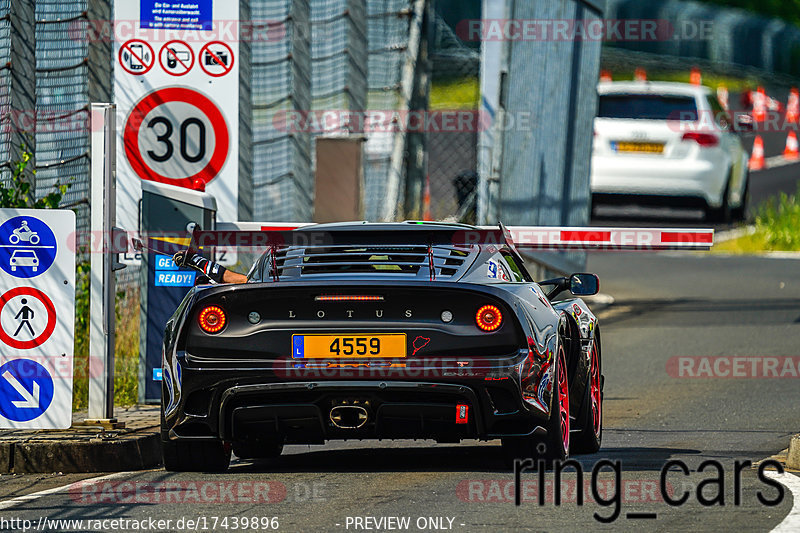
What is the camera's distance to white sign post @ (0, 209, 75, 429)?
951 cm

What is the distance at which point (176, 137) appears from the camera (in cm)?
1223

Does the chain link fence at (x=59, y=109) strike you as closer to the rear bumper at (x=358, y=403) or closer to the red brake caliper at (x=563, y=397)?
the rear bumper at (x=358, y=403)

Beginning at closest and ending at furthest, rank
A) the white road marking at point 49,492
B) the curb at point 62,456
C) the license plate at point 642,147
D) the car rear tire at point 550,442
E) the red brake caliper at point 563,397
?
the white road marking at point 49,492
the car rear tire at point 550,442
the red brake caliper at point 563,397
the curb at point 62,456
the license plate at point 642,147

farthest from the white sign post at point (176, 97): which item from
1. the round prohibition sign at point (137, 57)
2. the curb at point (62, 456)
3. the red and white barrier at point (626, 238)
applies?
the curb at point (62, 456)

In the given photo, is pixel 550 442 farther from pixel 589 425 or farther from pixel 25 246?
pixel 25 246

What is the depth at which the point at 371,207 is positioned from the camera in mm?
20797

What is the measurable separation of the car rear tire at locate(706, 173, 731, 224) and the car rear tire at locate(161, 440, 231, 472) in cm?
1477

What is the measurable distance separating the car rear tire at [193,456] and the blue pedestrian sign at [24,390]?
102 cm

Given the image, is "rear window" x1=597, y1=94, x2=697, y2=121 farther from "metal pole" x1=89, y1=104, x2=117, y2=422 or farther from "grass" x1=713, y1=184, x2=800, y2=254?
"metal pole" x1=89, y1=104, x2=117, y2=422

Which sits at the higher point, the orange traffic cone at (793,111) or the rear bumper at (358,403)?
the rear bumper at (358,403)

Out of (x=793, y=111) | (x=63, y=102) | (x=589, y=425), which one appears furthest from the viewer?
(x=793, y=111)

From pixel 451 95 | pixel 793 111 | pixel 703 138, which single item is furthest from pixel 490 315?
pixel 451 95

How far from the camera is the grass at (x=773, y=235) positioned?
81.7 feet

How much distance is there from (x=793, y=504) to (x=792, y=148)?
2881 centimetres
